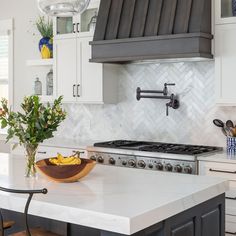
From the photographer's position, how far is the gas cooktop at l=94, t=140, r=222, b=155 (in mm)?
4449

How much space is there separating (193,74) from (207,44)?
0.62 metres

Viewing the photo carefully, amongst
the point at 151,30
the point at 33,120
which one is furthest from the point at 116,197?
the point at 151,30

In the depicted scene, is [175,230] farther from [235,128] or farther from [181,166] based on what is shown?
[235,128]

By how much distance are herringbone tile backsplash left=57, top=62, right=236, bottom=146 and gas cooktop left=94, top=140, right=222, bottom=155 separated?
15 centimetres

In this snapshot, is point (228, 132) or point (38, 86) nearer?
point (228, 132)

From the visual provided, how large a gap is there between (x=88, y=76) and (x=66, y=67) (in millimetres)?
350

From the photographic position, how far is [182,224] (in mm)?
2520

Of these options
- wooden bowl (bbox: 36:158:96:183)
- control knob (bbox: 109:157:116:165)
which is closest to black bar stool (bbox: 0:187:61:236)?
wooden bowl (bbox: 36:158:96:183)

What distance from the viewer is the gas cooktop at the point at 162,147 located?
175 inches

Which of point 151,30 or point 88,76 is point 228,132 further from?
point 88,76

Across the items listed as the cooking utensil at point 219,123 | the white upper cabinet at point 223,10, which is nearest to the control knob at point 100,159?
the cooking utensil at point 219,123

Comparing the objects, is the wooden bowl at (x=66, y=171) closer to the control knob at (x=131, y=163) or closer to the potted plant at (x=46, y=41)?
the control knob at (x=131, y=163)

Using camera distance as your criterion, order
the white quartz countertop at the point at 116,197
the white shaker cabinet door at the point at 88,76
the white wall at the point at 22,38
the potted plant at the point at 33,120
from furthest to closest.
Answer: the white wall at the point at 22,38 → the white shaker cabinet door at the point at 88,76 → the potted plant at the point at 33,120 → the white quartz countertop at the point at 116,197

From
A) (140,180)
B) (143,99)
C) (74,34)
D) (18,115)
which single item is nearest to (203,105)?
(143,99)
